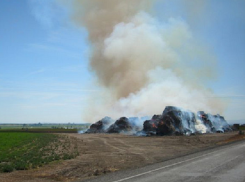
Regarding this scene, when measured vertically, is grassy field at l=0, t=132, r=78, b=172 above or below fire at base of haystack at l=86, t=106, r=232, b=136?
below

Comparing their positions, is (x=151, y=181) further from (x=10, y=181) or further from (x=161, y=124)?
(x=161, y=124)

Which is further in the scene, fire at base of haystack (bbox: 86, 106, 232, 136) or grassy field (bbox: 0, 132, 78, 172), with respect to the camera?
fire at base of haystack (bbox: 86, 106, 232, 136)

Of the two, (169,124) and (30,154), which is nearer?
(30,154)

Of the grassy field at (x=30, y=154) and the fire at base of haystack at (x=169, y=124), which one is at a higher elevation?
the fire at base of haystack at (x=169, y=124)

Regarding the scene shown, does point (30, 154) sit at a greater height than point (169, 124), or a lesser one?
lesser

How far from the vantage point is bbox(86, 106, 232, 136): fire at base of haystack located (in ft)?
221

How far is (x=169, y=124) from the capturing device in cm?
6762

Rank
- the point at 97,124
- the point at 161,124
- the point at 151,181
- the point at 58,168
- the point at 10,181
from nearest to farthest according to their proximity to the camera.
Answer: the point at 151,181, the point at 10,181, the point at 58,168, the point at 161,124, the point at 97,124

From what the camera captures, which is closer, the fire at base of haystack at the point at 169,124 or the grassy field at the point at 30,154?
the grassy field at the point at 30,154

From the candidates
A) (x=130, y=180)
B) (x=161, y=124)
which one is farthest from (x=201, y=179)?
(x=161, y=124)

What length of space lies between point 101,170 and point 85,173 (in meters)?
1.32

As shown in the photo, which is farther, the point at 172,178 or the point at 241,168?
the point at 241,168

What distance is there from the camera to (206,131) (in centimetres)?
7750

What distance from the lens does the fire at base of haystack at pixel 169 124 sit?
6744 cm
